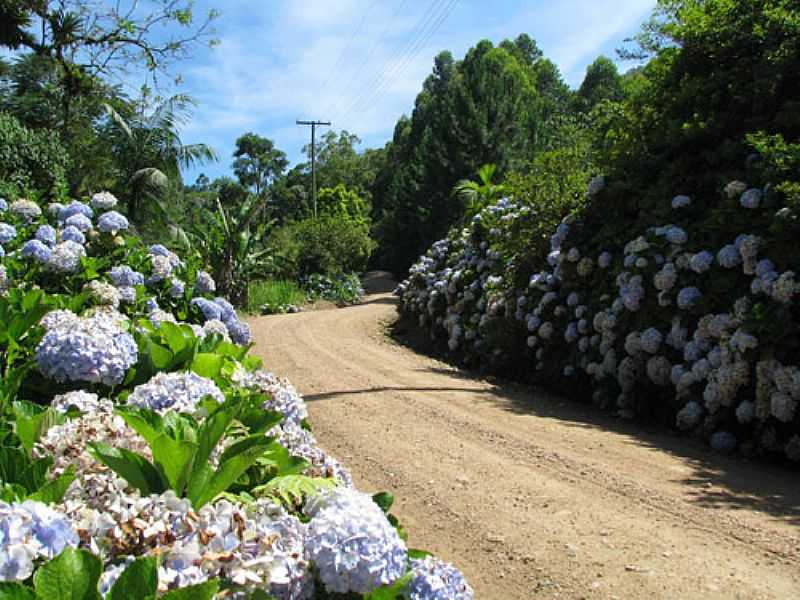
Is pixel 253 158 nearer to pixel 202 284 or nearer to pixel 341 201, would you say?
pixel 341 201

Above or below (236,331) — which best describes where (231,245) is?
above

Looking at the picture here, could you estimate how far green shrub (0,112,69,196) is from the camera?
915cm

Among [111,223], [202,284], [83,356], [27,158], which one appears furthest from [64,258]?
[27,158]

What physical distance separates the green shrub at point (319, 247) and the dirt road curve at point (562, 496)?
22401mm

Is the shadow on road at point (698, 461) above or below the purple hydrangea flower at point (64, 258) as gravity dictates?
below

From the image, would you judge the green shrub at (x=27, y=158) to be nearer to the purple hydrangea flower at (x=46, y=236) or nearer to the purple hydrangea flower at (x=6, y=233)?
the purple hydrangea flower at (x=6, y=233)

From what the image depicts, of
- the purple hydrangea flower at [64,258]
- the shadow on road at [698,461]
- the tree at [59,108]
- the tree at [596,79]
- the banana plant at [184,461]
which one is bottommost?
the shadow on road at [698,461]

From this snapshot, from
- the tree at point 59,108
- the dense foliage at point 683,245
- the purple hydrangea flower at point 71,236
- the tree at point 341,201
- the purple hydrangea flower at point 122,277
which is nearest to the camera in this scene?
the purple hydrangea flower at point 122,277

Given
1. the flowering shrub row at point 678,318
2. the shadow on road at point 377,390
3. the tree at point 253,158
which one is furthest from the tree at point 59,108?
the tree at point 253,158

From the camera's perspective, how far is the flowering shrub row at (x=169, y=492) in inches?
46.3

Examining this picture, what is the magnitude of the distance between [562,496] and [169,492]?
3723mm

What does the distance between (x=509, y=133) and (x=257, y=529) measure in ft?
105

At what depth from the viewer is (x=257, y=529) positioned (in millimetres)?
1341

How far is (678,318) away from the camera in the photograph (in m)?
7.05
